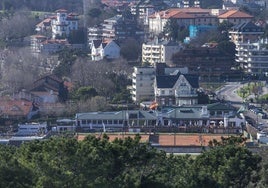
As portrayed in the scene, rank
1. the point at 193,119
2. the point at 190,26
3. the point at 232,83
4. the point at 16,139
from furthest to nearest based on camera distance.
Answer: the point at 190,26 → the point at 232,83 → the point at 193,119 → the point at 16,139

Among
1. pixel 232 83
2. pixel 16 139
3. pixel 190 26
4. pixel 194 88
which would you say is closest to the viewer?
pixel 16 139

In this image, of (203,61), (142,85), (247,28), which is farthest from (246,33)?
(142,85)

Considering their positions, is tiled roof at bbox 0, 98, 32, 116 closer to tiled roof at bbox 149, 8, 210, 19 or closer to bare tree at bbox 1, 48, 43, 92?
bare tree at bbox 1, 48, 43, 92

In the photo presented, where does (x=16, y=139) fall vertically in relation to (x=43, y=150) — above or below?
below

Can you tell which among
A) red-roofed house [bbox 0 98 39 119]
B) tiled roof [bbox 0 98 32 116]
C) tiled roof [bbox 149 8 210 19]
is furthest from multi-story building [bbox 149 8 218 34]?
tiled roof [bbox 0 98 32 116]

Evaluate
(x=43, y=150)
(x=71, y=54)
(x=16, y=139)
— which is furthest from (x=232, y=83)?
(x=43, y=150)

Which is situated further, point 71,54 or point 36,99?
point 71,54

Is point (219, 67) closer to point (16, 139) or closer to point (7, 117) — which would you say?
point (7, 117)

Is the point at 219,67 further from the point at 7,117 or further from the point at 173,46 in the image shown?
the point at 7,117
